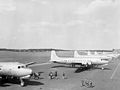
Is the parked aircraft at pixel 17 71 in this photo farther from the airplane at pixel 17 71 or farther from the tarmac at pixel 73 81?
the tarmac at pixel 73 81

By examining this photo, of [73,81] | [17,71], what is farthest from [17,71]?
[73,81]

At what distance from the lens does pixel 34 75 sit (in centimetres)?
3388

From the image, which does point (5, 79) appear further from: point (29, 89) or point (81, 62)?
point (81, 62)

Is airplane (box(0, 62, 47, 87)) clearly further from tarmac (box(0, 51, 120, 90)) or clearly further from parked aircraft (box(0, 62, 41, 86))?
tarmac (box(0, 51, 120, 90))

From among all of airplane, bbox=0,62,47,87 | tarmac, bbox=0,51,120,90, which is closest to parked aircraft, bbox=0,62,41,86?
airplane, bbox=0,62,47,87

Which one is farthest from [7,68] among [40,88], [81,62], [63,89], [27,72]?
[81,62]

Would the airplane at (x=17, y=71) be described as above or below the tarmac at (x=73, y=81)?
above

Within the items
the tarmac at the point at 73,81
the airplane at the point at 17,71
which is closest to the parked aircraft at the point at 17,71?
the airplane at the point at 17,71

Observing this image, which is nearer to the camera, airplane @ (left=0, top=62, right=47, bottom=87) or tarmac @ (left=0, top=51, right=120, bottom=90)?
airplane @ (left=0, top=62, right=47, bottom=87)

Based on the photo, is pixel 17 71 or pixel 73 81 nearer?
pixel 17 71

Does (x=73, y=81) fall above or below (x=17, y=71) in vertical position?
below

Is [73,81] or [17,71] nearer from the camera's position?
[17,71]

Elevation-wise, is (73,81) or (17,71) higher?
(17,71)

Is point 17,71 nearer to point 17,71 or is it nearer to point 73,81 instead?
point 17,71
